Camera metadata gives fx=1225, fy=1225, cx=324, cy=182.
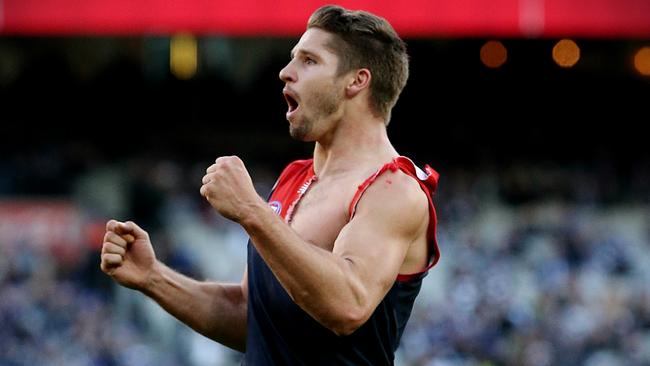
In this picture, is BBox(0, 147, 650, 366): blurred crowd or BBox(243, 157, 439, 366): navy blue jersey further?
BBox(0, 147, 650, 366): blurred crowd

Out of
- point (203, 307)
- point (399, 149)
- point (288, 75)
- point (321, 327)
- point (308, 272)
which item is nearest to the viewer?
point (308, 272)

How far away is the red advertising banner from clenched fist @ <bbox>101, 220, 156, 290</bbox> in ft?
32.5

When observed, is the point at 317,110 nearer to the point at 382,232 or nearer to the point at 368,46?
the point at 368,46

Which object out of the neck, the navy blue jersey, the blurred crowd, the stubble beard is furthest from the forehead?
the blurred crowd

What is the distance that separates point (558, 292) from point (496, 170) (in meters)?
3.98

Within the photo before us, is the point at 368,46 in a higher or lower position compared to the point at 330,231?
higher

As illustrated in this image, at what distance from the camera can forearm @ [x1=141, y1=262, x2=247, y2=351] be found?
408 cm

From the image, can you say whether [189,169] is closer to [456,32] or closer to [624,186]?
[456,32]

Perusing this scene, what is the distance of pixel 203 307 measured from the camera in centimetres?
411

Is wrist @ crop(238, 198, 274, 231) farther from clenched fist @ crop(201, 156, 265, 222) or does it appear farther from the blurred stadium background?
the blurred stadium background

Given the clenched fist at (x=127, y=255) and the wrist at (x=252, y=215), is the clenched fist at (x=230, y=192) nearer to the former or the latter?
the wrist at (x=252, y=215)

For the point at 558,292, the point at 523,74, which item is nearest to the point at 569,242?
the point at 558,292

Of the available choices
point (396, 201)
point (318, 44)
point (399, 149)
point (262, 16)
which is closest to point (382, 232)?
point (396, 201)

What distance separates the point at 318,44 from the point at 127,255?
920 mm
